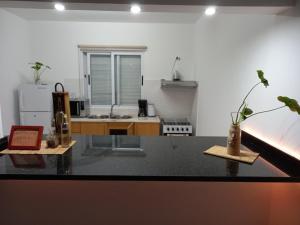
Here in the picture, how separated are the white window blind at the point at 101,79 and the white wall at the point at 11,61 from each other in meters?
1.20

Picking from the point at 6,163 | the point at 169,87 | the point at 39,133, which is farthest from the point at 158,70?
the point at 6,163

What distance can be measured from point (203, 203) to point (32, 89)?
3333 millimetres

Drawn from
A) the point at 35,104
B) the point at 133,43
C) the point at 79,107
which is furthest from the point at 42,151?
the point at 133,43

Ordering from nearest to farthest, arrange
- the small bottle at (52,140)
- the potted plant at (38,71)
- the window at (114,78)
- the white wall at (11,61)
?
1. the small bottle at (52,140)
2. the white wall at (11,61)
3. the potted plant at (38,71)
4. the window at (114,78)

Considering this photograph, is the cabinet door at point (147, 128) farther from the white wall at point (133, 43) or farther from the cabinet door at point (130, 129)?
the white wall at point (133, 43)

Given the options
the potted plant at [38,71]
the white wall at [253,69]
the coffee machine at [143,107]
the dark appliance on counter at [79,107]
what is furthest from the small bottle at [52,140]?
the potted plant at [38,71]

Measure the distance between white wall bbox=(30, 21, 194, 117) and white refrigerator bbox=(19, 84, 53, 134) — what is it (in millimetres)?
635

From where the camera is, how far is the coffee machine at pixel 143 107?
4.25 metres

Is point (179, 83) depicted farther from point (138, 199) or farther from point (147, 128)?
point (138, 199)

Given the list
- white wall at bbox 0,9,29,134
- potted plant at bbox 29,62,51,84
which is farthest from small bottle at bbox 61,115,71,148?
potted plant at bbox 29,62,51,84

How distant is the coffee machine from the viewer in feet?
13.9

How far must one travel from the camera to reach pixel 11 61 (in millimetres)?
3672

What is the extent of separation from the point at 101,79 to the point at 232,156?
3467 millimetres

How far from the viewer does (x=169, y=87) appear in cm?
438
